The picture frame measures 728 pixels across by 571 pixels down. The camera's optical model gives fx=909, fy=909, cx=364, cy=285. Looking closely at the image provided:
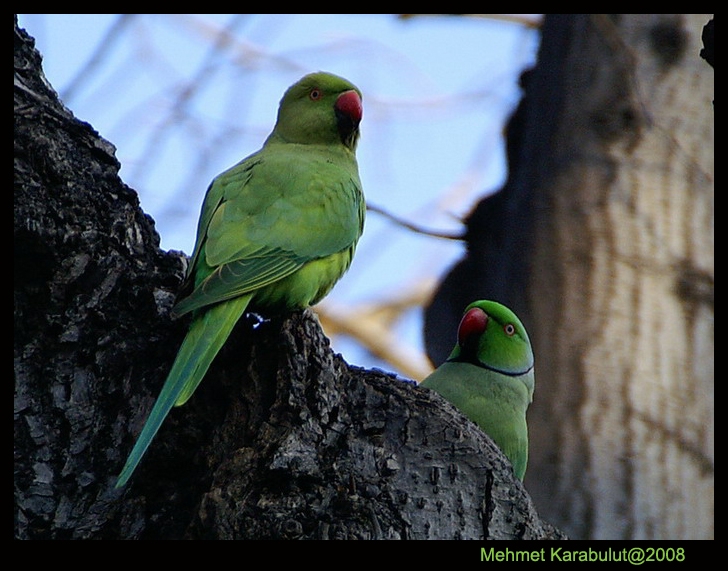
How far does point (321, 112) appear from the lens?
3842 mm

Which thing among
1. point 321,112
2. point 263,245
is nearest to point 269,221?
point 263,245

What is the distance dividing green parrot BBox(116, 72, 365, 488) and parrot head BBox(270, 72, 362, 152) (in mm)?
146

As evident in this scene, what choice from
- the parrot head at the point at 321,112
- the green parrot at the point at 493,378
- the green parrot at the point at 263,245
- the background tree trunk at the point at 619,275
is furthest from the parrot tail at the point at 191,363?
the background tree trunk at the point at 619,275

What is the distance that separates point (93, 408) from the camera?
2.46 metres

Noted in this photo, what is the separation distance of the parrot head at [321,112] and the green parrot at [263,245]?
0.15 meters

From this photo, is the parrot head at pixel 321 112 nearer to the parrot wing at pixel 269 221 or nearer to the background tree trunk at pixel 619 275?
the parrot wing at pixel 269 221

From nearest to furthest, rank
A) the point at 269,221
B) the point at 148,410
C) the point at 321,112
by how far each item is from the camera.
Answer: the point at 148,410 → the point at 269,221 → the point at 321,112

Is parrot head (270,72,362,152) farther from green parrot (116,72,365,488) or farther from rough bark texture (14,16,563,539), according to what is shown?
rough bark texture (14,16,563,539)

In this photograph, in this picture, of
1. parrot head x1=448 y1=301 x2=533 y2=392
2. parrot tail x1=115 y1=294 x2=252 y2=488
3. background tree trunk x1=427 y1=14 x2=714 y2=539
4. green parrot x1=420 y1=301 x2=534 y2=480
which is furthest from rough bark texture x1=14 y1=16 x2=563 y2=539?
background tree trunk x1=427 y1=14 x2=714 y2=539

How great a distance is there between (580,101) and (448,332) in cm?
149

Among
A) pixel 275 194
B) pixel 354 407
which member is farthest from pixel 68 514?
pixel 275 194

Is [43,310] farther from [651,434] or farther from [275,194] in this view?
[651,434]

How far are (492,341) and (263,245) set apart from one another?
1363mm

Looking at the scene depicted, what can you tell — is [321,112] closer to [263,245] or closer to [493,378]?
[263,245]
